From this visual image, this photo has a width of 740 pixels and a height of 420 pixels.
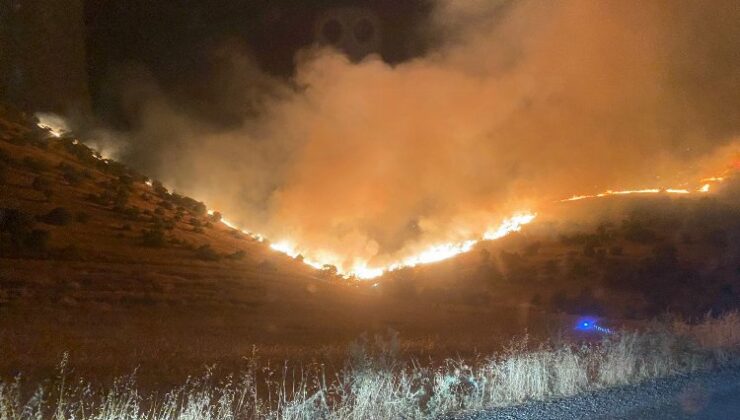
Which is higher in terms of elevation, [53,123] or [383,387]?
[53,123]

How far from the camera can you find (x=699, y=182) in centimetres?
→ 4656

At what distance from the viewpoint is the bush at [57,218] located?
89.0ft

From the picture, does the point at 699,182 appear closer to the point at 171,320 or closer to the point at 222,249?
the point at 222,249

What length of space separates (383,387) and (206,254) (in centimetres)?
2211

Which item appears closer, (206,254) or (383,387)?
(383,387)

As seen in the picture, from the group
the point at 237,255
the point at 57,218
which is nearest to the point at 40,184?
the point at 57,218

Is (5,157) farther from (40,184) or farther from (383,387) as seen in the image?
(383,387)

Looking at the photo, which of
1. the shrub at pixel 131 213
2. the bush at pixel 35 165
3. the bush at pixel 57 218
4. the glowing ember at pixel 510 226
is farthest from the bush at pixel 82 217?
the glowing ember at pixel 510 226

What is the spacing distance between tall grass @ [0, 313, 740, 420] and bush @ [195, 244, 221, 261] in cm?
1743

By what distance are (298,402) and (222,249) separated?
24156 mm

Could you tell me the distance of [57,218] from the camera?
2741cm

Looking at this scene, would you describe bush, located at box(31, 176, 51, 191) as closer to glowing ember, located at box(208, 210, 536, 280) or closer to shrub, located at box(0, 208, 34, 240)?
shrub, located at box(0, 208, 34, 240)

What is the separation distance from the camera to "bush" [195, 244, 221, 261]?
29.5 metres

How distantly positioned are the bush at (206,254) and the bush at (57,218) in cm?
482
